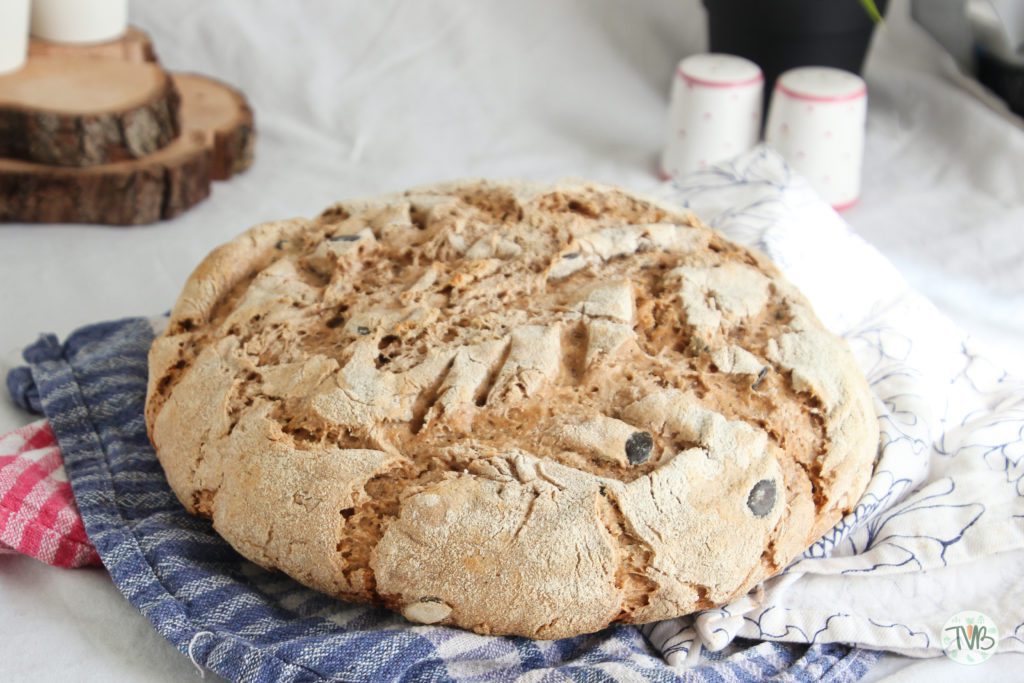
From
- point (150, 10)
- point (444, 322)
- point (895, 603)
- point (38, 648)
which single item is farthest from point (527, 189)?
point (150, 10)

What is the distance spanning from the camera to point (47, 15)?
95.6 inches

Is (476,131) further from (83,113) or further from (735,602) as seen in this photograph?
(735,602)

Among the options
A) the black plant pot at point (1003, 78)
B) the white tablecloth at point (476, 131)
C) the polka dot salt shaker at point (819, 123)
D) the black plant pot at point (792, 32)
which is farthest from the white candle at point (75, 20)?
the black plant pot at point (1003, 78)

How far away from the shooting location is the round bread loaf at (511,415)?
1158 millimetres

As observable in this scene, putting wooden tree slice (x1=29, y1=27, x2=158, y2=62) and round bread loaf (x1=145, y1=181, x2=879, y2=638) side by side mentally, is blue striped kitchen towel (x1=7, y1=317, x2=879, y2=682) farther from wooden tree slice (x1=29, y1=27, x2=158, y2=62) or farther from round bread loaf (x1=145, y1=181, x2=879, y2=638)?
wooden tree slice (x1=29, y1=27, x2=158, y2=62)

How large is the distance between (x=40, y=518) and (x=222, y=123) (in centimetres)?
131

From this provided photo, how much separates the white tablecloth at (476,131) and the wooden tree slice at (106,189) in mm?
32

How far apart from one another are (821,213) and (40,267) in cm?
141

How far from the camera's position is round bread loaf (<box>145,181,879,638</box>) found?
→ 3.80 ft

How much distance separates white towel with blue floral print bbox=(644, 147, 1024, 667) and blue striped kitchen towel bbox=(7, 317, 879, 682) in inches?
1.4

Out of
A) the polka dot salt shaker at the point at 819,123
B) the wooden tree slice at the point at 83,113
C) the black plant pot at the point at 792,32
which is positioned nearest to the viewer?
the wooden tree slice at the point at 83,113

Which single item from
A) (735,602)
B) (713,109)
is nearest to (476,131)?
(713,109)

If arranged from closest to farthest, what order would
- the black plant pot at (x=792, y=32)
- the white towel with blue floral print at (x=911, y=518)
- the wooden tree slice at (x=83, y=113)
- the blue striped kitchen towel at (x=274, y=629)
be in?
the blue striped kitchen towel at (x=274, y=629), the white towel with blue floral print at (x=911, y=518), the wooden tree slice at (x=83, y=113), the black plant pot at (x=792, y=32)

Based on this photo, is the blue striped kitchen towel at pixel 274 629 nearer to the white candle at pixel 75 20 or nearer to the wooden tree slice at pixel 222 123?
the wooden tree slice at pixel 222 123
